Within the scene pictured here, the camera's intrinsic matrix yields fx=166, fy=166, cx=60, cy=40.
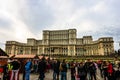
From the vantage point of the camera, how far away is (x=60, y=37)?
11681cm

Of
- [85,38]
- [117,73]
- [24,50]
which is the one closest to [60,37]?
[85,38]

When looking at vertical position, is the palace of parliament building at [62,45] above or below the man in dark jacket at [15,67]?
above

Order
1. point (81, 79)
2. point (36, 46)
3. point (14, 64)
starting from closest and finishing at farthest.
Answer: point (14, 64) → point (81, 79) → point (36, 46)

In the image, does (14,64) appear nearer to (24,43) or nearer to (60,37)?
(60,37)

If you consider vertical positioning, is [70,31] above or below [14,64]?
above

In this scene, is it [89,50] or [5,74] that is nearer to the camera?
[5,74]

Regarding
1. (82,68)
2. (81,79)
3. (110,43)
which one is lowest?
(81,79)

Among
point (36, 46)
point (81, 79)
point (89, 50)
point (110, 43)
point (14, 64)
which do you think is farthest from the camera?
point (36, 46)

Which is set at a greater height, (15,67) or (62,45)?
(62,45)

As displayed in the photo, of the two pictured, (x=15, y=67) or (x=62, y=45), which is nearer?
(x=15, y=67)

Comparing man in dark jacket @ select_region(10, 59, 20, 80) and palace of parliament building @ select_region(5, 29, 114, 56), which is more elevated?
palace of parliament building @ select_region(5, 29, 114, 56)

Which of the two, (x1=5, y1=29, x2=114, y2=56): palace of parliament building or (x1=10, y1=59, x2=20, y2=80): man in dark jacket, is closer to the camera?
(x1=10, y1=59, x2=20, y2=80): man in dark jacket

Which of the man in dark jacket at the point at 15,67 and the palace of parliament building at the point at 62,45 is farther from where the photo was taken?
the palace of parliament building at the point at 62,45

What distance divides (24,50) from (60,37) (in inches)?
1161
